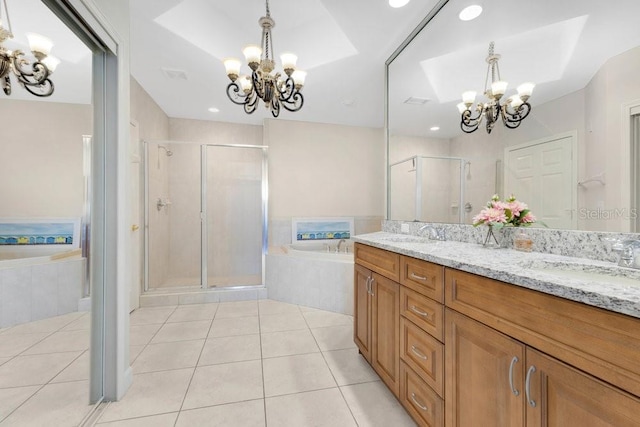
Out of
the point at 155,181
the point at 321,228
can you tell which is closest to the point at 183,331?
the point at 155,181

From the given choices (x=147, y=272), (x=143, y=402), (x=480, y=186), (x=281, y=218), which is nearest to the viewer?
(x=143, y=402)

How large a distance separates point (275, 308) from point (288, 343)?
895mm

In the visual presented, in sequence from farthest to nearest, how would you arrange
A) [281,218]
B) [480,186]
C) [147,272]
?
[281,218]
[147,272]
[480,186]

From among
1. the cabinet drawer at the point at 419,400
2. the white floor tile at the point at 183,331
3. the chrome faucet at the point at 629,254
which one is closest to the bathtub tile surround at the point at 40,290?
the white floor tile at the point at 183,331

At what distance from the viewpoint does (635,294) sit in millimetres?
592

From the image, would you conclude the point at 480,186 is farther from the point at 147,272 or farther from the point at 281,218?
the point at 147,272

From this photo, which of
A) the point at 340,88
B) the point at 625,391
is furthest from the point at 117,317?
the point at 340,88

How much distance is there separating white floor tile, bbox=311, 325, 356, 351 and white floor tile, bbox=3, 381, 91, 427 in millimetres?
1490

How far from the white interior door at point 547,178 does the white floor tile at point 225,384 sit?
1848 millimetres

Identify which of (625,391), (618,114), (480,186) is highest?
(618,114)

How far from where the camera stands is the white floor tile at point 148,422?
1393 mm

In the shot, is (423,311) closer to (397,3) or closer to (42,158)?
(42,158)

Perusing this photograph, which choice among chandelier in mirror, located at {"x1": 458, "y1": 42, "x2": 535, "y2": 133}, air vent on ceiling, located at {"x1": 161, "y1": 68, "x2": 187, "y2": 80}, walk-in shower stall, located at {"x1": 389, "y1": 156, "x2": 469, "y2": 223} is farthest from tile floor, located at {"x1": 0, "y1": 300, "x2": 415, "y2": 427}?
air vent on ceiling, located at {"x1": 161, "y1": 68, "x2": 187, "y2": 80}

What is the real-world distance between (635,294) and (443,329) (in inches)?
25.1
